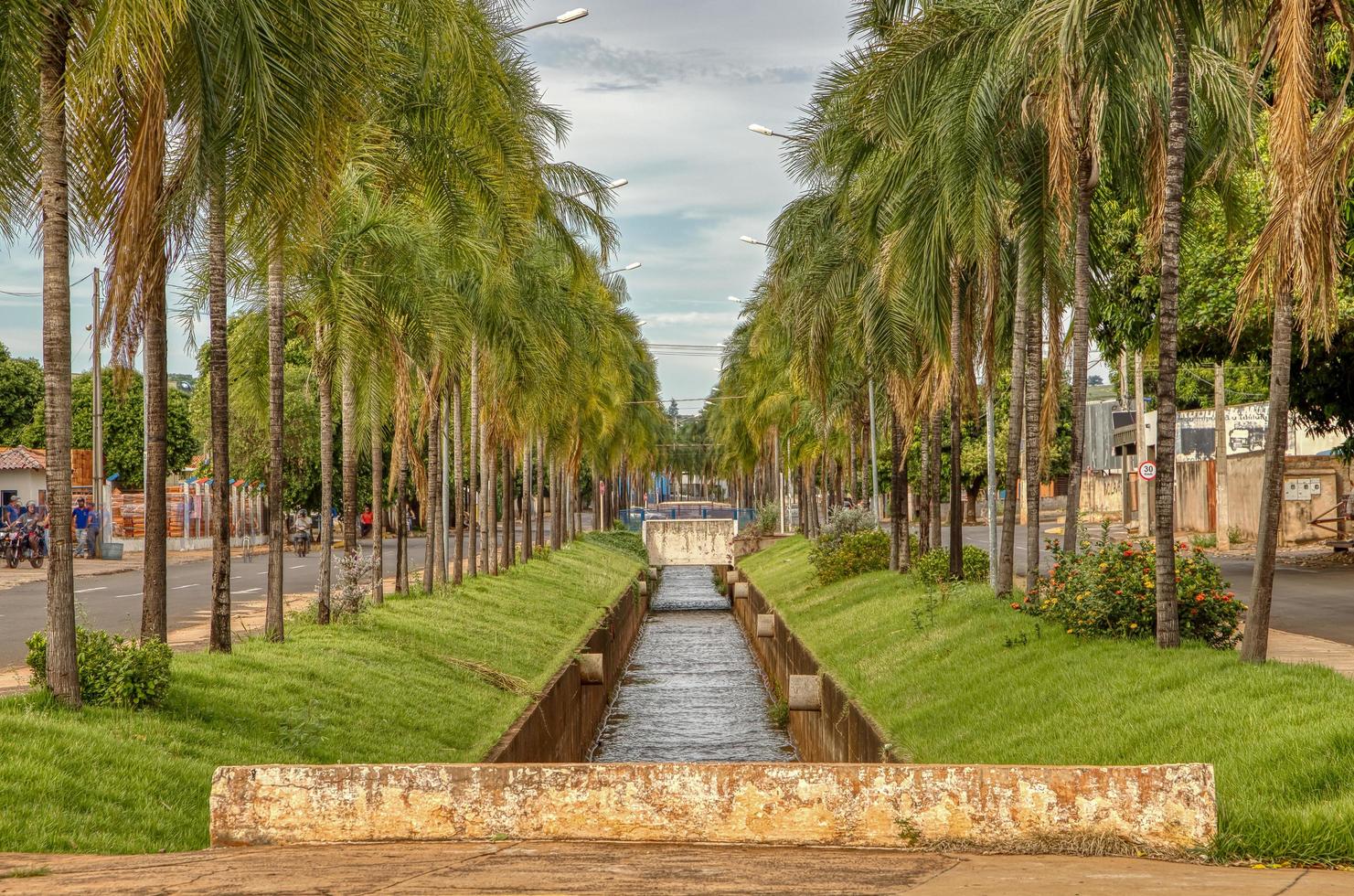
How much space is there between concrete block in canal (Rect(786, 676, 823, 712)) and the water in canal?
1331 mm

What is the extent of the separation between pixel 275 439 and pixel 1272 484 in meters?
11.0

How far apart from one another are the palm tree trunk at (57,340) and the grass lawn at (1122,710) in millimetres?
7059

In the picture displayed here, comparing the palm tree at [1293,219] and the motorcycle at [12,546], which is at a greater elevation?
the palm tree at [1293,219]

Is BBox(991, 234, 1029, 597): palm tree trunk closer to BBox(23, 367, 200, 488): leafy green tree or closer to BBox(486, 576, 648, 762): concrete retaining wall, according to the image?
BBox(486, 576, 648, 762): concrete retaining wall

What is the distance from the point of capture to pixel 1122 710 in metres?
10.9

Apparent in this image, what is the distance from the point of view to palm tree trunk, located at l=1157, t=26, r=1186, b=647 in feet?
39.9

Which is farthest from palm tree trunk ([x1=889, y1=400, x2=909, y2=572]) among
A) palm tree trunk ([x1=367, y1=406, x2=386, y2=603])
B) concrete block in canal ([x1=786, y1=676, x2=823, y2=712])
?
palm tree trunk ([x1=367, y1=406, x2=386, y2=603])

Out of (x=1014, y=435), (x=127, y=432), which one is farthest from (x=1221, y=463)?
(x=127, y=432)

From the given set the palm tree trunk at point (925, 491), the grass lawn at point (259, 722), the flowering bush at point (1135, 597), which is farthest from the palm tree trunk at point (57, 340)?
the palm tree trunk at point (925, 491)

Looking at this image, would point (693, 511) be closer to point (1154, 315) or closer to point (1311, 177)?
point (1154, 315)

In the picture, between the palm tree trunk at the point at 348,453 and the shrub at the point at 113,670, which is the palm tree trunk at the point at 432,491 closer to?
the palm tree trunk at the point at 348,453

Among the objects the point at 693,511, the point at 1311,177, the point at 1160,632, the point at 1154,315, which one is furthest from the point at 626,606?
the point at 693,511

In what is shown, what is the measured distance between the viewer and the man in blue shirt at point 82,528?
43.7 m

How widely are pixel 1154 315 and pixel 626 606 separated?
1608cm
